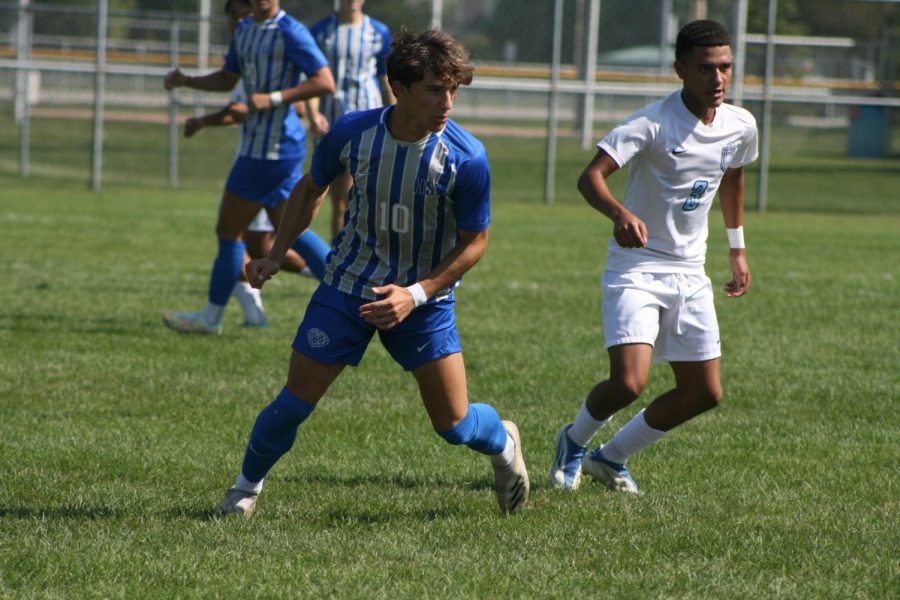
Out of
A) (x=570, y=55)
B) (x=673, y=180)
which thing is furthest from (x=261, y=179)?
(x=570, y=55)

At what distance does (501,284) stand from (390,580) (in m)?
6.73

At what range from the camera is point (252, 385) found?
21.4 ft

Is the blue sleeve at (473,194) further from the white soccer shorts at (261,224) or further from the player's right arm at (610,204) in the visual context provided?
the white soccer shorts at (261,224)

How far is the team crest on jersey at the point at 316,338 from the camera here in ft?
13.6

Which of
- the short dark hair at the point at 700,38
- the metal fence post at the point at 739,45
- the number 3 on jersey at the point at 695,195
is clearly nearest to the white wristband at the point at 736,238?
the number 3 on jersey at the point at 695,195

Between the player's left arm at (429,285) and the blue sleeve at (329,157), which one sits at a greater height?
the blue sleeve at (329,157)

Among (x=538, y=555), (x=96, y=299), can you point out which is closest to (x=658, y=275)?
(x=538, y=555)

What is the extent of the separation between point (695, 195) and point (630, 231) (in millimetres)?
562

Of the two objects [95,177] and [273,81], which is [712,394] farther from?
[95,177]

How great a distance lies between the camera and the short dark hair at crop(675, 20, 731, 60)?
4645 mm

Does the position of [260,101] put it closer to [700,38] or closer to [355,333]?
[700,38]

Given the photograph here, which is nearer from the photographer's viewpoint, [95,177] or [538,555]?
[538,555]

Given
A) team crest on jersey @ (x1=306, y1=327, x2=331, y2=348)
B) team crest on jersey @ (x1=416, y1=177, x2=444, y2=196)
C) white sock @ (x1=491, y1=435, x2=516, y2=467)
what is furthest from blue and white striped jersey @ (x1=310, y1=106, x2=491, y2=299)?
white sock @ (x1=491, y1=435, x2=516, y2=467)

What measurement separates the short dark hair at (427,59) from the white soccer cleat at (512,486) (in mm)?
1356
